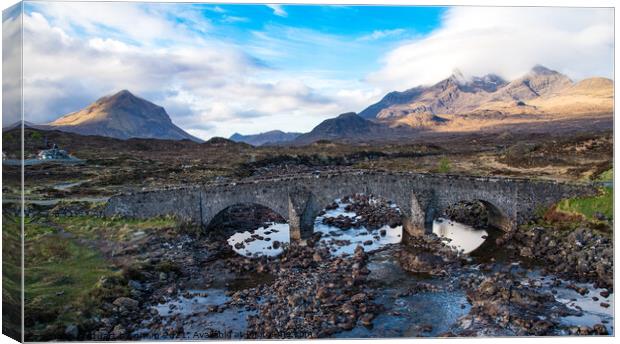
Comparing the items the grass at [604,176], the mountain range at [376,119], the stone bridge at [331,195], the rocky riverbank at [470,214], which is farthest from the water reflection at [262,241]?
the mountain range at [376,119]

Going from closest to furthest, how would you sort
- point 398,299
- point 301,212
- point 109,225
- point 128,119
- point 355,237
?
point 398,299
point 109,225
point 301,212
point 355,237
point 128,119

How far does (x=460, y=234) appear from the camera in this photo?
24750mm

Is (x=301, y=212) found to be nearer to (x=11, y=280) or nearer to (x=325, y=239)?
(x=325, y=239)

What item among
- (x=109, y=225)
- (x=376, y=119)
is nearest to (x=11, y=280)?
(x=109, y=225)

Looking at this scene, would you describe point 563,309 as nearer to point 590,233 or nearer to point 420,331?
point 420,331

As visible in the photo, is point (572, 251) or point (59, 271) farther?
point (572, 251)

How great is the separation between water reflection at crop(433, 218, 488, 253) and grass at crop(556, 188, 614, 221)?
4.07m

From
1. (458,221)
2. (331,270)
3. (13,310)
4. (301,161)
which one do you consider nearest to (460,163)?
(301,161)

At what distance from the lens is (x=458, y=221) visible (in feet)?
90.3

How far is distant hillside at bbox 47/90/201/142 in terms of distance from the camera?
356ft

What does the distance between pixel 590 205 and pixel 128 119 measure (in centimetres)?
12343

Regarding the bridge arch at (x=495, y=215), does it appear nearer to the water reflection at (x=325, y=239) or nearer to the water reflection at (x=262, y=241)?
the water reflection at (x=325, y=239)

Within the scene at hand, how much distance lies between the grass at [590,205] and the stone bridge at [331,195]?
1.53 ft

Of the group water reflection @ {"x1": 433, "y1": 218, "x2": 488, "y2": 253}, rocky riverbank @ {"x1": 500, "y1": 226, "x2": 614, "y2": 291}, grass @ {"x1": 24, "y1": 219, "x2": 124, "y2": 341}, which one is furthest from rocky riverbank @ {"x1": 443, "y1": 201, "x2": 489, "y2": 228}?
grass @ {"x1": 24, "y1": 219, "x2": 124, "y2": 341}
